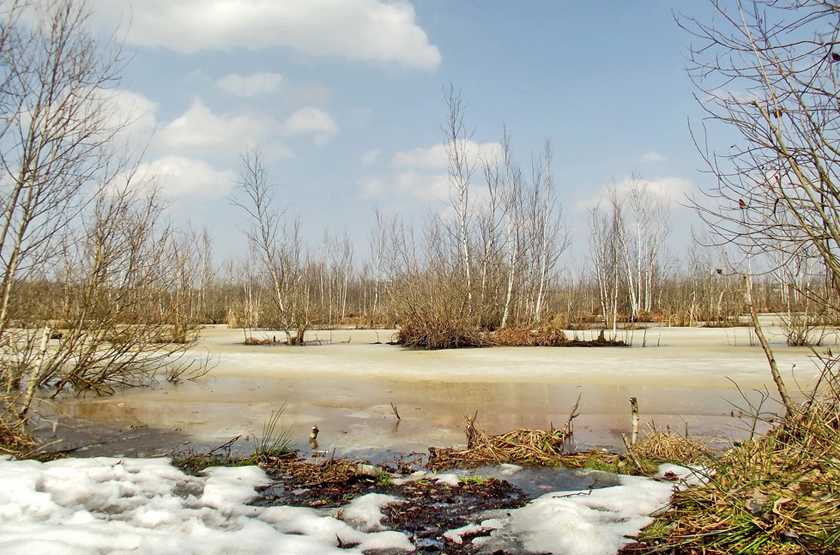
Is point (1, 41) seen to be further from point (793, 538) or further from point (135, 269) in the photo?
point (793, 538)

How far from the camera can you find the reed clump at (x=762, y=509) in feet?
8.98

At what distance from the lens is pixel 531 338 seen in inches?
784

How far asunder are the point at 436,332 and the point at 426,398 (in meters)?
9.54

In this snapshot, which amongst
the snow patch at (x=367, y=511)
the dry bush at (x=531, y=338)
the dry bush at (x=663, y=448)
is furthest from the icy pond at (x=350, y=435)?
the dry bush at (x=531, y=338)

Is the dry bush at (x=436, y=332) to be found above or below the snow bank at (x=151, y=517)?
above

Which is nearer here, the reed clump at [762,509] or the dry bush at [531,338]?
the reed clump at [762,509]

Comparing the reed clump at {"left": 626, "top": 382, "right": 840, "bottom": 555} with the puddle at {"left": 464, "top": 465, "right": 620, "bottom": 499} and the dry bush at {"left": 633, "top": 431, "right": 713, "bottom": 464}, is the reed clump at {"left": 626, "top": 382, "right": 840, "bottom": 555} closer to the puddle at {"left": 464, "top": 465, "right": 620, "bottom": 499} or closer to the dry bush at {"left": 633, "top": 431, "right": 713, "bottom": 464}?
the puddle at {"left": 464, "top": 465, "right": 620, "bottom": 499}

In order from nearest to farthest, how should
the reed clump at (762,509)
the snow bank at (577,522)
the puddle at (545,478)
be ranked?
the reed clump at (762,509), the snow bank at (577,522), the puddle at (545,478)

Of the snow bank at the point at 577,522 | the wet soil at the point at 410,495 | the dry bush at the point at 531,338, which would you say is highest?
the dry bush at the point at 531,338

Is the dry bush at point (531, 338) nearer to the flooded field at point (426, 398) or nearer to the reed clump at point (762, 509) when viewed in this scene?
the flooded field at point (426, 398)

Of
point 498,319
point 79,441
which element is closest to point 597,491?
point 79,441

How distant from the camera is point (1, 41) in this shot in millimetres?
6430

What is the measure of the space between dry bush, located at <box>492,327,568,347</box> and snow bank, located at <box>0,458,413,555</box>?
15795mm

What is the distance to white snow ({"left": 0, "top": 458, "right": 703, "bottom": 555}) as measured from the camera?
334 cm
